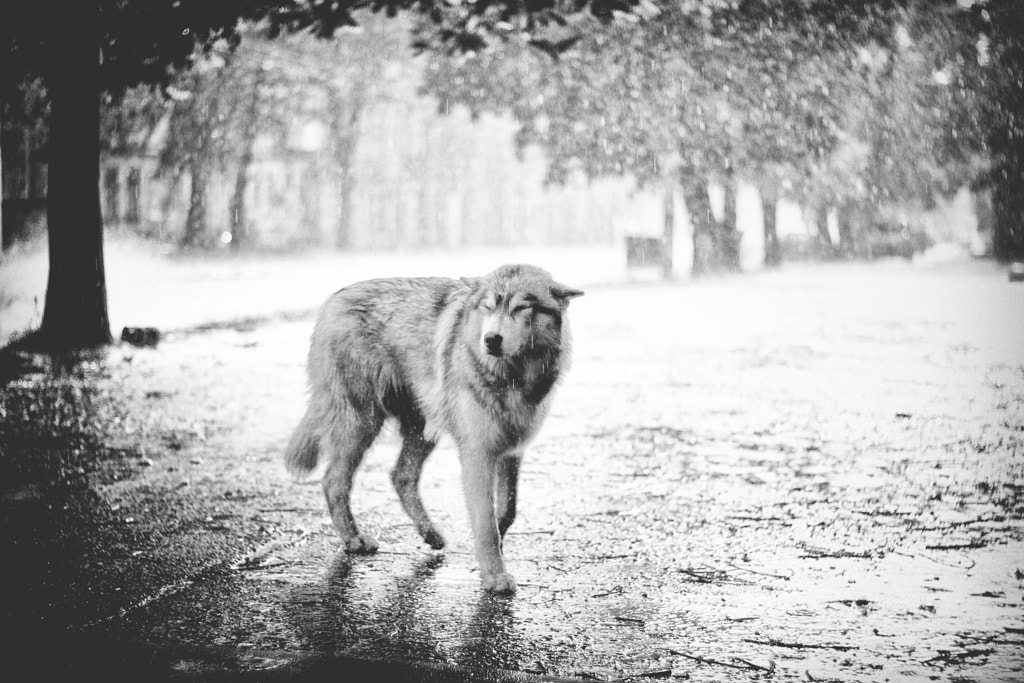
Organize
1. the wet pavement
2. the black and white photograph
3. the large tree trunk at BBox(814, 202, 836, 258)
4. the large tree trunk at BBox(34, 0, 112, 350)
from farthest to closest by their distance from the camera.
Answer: the large tree trunk at BBox(814, 202, 836, 258)
the large tree trunk at BBox(34, 0, 112, 350)
the black and white photograph
the wet pavement

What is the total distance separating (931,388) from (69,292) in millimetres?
10254

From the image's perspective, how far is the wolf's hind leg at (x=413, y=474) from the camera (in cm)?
445

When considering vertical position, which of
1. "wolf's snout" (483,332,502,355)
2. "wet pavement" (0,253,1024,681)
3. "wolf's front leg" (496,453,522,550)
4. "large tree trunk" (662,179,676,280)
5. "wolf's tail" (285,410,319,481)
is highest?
"large tree trunk" (662,179,676,280)

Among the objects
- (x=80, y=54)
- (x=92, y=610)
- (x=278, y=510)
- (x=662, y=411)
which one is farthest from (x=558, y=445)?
(x=80, y=54)

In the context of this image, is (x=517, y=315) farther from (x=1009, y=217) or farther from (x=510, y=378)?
(x=1009, y=217)

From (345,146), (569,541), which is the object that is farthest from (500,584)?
(345,146)

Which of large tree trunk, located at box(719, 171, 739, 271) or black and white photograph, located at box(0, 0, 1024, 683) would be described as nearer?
black and white photograph, located at box(0, 0, 1024, 683)

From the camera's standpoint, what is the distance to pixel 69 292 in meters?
11.2

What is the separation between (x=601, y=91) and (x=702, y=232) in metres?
7.16

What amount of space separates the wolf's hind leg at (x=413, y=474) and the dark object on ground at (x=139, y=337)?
844 centimetres

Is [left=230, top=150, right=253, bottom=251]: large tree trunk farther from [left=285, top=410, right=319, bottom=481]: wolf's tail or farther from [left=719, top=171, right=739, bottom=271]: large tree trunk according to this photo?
[left=285, top=410, right=319, bottom=481]: wolf's tail

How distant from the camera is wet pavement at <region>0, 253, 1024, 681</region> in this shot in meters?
3.22

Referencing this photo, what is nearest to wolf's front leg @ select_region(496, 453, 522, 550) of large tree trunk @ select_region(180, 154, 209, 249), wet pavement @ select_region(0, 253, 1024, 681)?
wet pavement @ select_region(0, 253, 1024, 681)

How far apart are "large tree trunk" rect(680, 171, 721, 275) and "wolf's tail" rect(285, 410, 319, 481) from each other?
21638 mm
